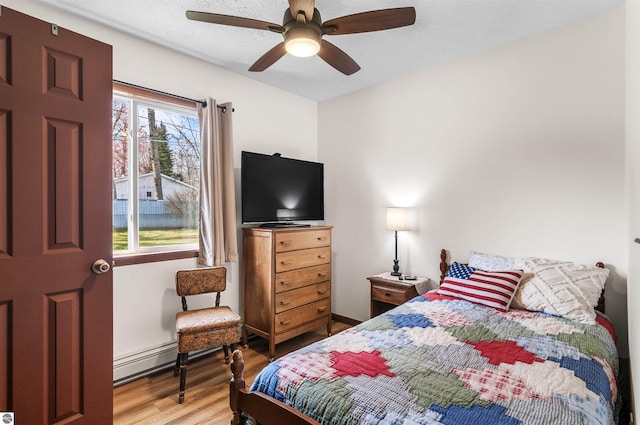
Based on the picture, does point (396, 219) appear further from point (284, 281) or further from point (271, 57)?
point (271, 57)

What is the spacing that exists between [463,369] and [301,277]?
1.85m

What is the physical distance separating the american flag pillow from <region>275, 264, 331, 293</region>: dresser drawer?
119cm

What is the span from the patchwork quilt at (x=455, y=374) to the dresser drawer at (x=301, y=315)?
3.84ft

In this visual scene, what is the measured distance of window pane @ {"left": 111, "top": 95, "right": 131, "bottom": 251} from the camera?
2.51 meters

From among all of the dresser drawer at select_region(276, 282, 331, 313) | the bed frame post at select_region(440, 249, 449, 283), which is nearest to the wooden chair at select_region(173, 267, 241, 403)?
the dresser drawer at select_region(276, 282, 331, 313)

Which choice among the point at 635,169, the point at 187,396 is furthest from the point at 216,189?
the point at 635,169

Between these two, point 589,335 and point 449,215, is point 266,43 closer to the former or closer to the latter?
point 449,215

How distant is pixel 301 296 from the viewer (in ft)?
10.1

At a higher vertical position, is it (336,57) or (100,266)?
(336,57)

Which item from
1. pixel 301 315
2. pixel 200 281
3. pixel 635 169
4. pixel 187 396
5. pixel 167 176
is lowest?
pixel 187 396

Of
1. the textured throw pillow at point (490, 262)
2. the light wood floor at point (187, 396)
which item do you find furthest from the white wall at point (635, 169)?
the light wood floor at point (187, 396)

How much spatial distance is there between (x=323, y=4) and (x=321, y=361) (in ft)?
7.04

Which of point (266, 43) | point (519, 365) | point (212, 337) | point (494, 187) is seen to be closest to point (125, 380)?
point (212, 337)

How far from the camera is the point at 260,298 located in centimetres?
296
